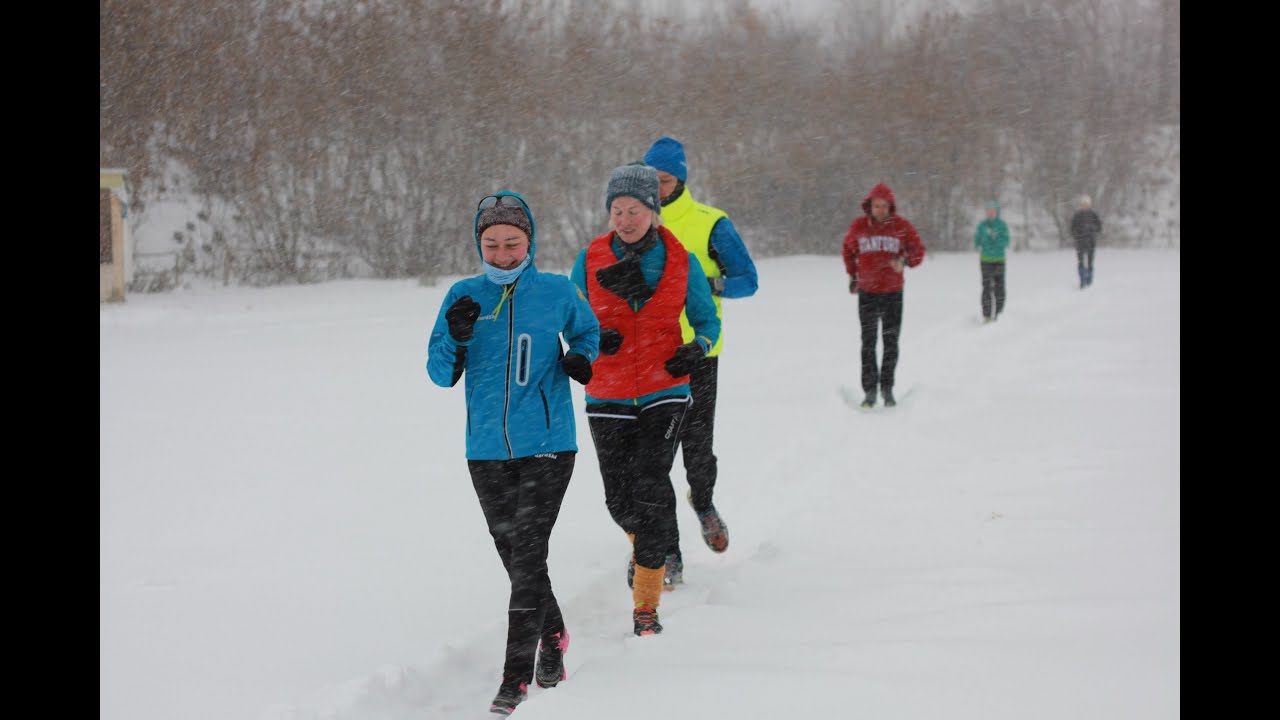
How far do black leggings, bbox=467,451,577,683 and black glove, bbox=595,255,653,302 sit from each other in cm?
78

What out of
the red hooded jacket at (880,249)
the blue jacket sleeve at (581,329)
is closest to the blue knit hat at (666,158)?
the blue jacket sleeve at (581,329)

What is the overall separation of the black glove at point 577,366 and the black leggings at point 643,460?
63 cm

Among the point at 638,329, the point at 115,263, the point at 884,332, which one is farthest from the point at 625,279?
the point at 115,263

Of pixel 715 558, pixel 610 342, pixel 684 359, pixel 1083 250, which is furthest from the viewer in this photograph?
pixel 1083 250

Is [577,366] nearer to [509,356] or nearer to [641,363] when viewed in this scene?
[509,356]

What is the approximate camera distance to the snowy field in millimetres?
3162

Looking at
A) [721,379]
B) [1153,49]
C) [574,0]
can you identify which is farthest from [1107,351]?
[1153,49]

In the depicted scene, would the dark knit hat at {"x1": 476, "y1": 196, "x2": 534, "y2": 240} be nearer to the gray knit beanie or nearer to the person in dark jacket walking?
the gray knit beanie

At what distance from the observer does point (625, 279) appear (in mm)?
4031

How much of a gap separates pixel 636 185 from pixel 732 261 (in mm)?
1054

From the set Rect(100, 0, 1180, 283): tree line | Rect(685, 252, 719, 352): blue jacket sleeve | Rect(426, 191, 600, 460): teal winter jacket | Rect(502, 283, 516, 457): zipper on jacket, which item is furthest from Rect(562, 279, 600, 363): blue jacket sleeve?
Rect(100, 0, 1180, 283): tree line

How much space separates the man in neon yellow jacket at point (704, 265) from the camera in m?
4.87

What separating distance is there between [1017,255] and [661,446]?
28.6m

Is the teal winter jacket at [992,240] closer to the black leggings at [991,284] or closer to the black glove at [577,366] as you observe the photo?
the black leggings at [991,284]
